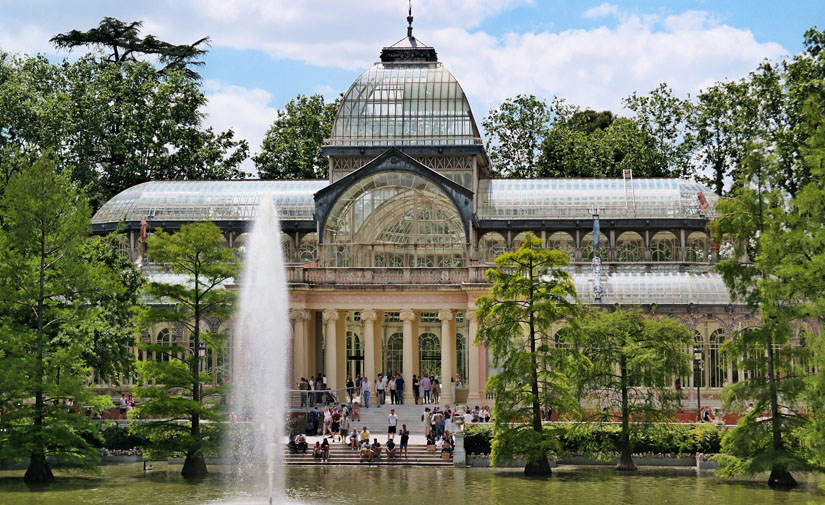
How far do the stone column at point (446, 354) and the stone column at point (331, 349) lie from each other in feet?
19.6

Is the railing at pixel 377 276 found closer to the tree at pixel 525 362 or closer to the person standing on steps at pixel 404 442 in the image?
the person standing on steps at pixel 404 442

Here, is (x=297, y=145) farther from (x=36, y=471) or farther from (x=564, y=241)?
(x=36, y=471)

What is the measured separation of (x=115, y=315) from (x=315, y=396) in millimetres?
12193

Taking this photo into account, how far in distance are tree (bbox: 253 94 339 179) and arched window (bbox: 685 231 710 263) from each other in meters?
31.7

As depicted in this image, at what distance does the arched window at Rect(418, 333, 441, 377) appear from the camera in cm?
7550

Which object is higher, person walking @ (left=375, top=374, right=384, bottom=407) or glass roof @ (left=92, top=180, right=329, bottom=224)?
glass roof @ (left=92, top=180, right=329, bottom=224)

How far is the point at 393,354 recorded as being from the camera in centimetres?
7581

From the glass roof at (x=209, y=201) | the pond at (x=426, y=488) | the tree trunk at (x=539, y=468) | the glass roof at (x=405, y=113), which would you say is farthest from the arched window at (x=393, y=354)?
the tree trunk at (x=539, y=468)

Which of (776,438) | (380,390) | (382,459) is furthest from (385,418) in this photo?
(776,438)

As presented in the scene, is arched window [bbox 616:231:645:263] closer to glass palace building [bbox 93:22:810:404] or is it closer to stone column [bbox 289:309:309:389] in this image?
glass palace building [bbox 93:22:810:404]

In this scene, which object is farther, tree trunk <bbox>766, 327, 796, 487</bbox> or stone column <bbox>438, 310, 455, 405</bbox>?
stone column <bbox>438, 310, 455, 405</bbox>

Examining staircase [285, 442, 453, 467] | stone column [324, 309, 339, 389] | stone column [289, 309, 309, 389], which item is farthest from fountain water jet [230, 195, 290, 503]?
stone column [324, 309, 339, 389]

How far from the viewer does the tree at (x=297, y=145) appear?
3593 inches

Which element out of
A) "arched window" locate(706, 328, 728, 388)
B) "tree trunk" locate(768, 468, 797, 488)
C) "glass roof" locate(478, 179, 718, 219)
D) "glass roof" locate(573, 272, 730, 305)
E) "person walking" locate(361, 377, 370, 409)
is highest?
"glass roof" locate(478, 179, 718, 219)
